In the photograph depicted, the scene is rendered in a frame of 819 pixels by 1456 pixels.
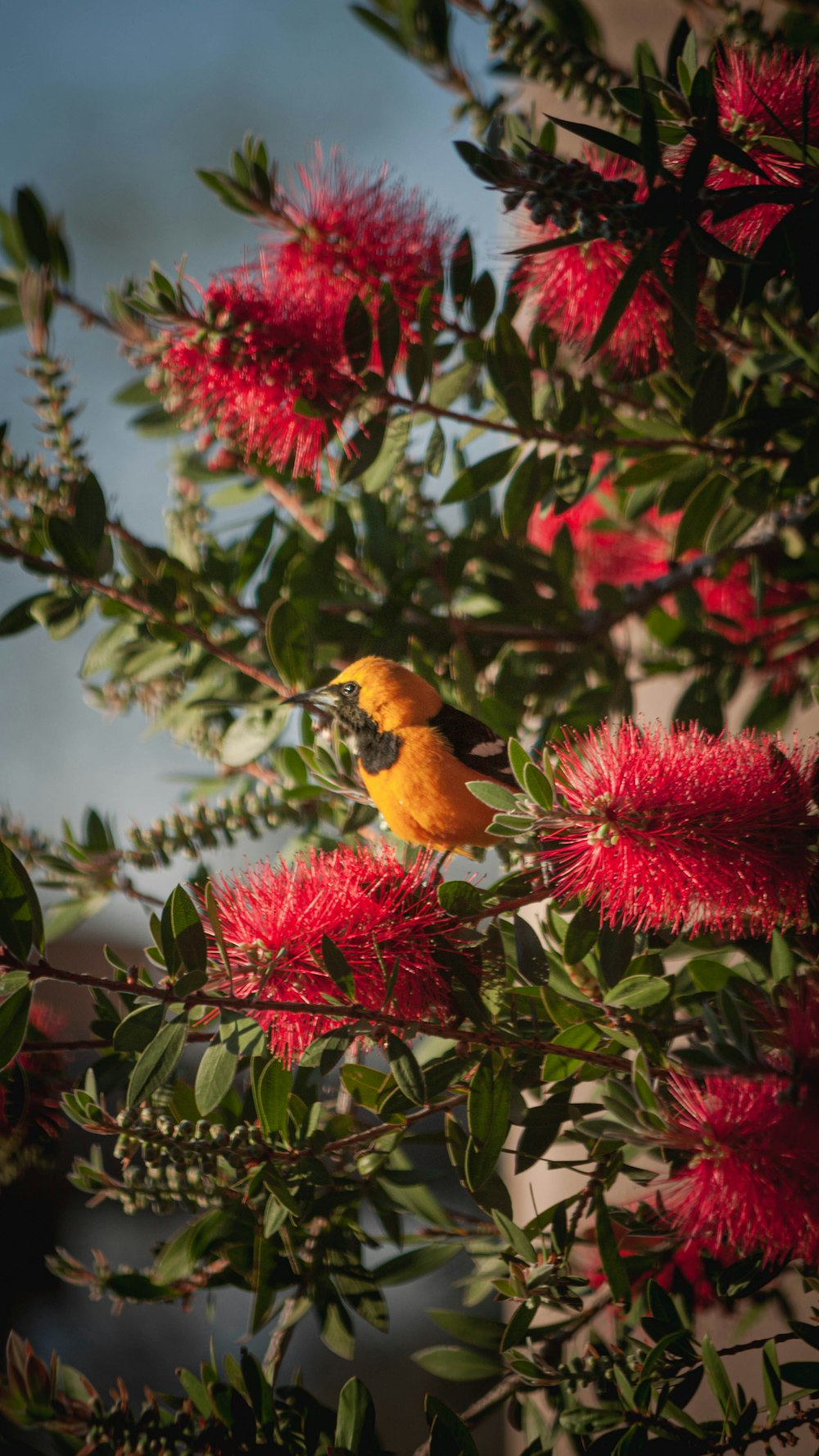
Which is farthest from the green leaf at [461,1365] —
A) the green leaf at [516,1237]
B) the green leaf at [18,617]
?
the green leaf at [18,617]

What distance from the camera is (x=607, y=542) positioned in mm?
1431

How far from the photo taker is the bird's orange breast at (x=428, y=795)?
30.5 inches

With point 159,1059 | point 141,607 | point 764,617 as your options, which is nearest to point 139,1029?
point 159,1059

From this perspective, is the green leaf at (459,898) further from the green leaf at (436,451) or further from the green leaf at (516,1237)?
the green leaf at (436,451)

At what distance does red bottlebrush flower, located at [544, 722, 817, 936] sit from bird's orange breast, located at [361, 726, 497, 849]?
0.54 ft

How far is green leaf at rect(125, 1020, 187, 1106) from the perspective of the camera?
54 centimetres

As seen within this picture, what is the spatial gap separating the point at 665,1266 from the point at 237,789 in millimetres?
650

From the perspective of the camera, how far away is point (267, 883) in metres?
0.62

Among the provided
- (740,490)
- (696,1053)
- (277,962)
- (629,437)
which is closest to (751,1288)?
(696,1053)

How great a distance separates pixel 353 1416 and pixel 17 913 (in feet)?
1.37

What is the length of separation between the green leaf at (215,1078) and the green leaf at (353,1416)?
235 millimetres

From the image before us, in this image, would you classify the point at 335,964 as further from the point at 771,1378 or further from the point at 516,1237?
the point at 771,1378

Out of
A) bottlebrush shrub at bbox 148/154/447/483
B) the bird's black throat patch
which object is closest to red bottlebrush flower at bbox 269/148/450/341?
bottlebrush shrub at bbox 148/154/447/483

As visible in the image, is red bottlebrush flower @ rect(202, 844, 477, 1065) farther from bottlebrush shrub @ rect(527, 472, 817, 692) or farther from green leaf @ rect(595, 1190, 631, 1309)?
bottlebrush shrub @ rect(527, 472, 817, 692)
